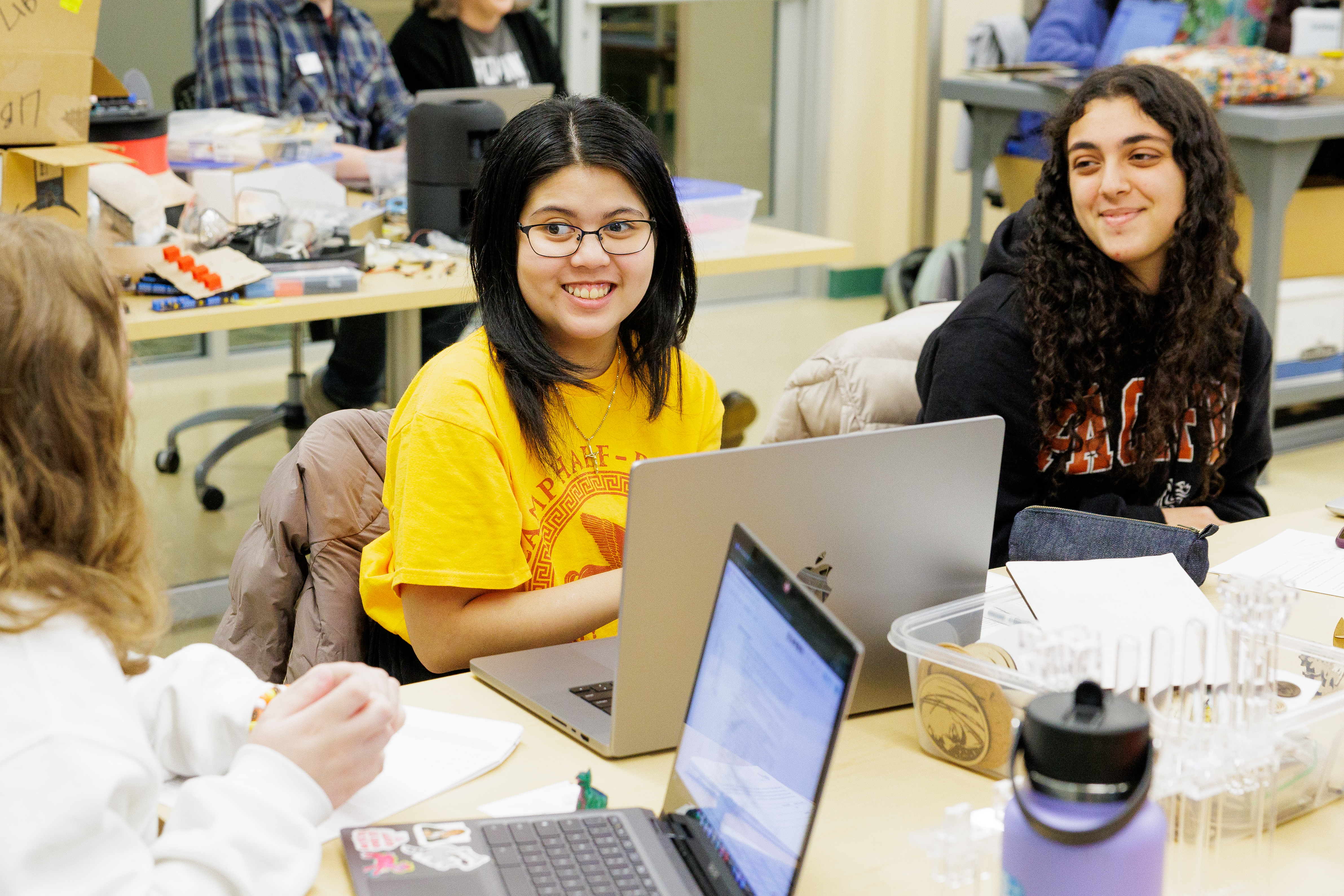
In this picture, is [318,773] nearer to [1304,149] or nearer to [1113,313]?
[1113,313]

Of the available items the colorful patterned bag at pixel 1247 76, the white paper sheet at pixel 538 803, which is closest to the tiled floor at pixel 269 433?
the colorful patterned bag at pixel 1247 76

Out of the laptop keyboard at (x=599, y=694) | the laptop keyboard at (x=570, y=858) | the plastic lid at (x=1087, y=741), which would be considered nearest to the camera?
the plastic lid at (x=1087, y=741)

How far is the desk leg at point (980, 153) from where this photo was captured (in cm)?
445

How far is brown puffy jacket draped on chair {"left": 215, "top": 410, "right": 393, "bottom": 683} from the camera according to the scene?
1.54 meters

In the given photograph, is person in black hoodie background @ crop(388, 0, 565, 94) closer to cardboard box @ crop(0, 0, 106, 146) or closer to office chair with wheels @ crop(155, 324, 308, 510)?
office chair with wheels @ crop(155, 324, 308, 510)

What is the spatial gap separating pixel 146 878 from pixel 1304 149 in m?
3.62

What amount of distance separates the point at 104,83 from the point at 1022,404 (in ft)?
5.99

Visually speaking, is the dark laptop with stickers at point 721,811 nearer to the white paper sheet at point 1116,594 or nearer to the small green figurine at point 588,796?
the small green figurine at point 588,796

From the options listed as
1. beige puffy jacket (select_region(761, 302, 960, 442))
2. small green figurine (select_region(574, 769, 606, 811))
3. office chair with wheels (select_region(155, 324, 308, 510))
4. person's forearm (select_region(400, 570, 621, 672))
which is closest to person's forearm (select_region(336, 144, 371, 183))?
office chair with wheels (select_region(155, 324, 308, 510))

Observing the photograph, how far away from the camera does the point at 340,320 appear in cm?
403

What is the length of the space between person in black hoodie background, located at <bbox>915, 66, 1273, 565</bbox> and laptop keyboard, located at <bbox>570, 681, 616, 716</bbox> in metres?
0.75

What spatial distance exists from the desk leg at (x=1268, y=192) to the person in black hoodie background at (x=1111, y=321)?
1.85m

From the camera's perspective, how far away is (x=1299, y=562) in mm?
1691

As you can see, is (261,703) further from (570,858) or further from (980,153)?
(980,153)
